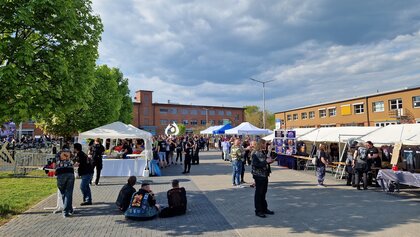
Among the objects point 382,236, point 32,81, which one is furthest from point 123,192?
point 382,236

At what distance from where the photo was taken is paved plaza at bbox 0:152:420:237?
6.61m

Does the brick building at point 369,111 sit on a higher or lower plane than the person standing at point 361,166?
higher

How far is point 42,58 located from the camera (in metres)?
8.38

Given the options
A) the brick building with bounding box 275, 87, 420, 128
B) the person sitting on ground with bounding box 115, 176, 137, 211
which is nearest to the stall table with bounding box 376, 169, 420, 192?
the person sitting on ground with bounding box 115, 176, 137, 211

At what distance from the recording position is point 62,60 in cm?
821

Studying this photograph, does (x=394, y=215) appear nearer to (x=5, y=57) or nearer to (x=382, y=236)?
(x=382, y=236)

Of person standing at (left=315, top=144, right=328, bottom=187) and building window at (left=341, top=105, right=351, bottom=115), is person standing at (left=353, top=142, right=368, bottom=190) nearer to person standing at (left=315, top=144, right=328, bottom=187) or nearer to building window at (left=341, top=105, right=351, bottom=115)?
person standing at (left=315, top=144, right=328, bottom=187)

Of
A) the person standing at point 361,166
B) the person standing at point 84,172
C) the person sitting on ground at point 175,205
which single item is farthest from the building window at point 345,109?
the person standing at point 84,172

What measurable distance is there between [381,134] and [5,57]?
14014 mm

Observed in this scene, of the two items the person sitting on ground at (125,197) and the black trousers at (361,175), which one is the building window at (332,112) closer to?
the black trousers at (361,175)

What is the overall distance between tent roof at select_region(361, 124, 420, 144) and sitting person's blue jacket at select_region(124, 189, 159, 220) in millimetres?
9520

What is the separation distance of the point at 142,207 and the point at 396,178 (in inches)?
330

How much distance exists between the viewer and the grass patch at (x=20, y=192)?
28.6ft

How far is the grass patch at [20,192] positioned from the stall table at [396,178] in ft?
37.6
